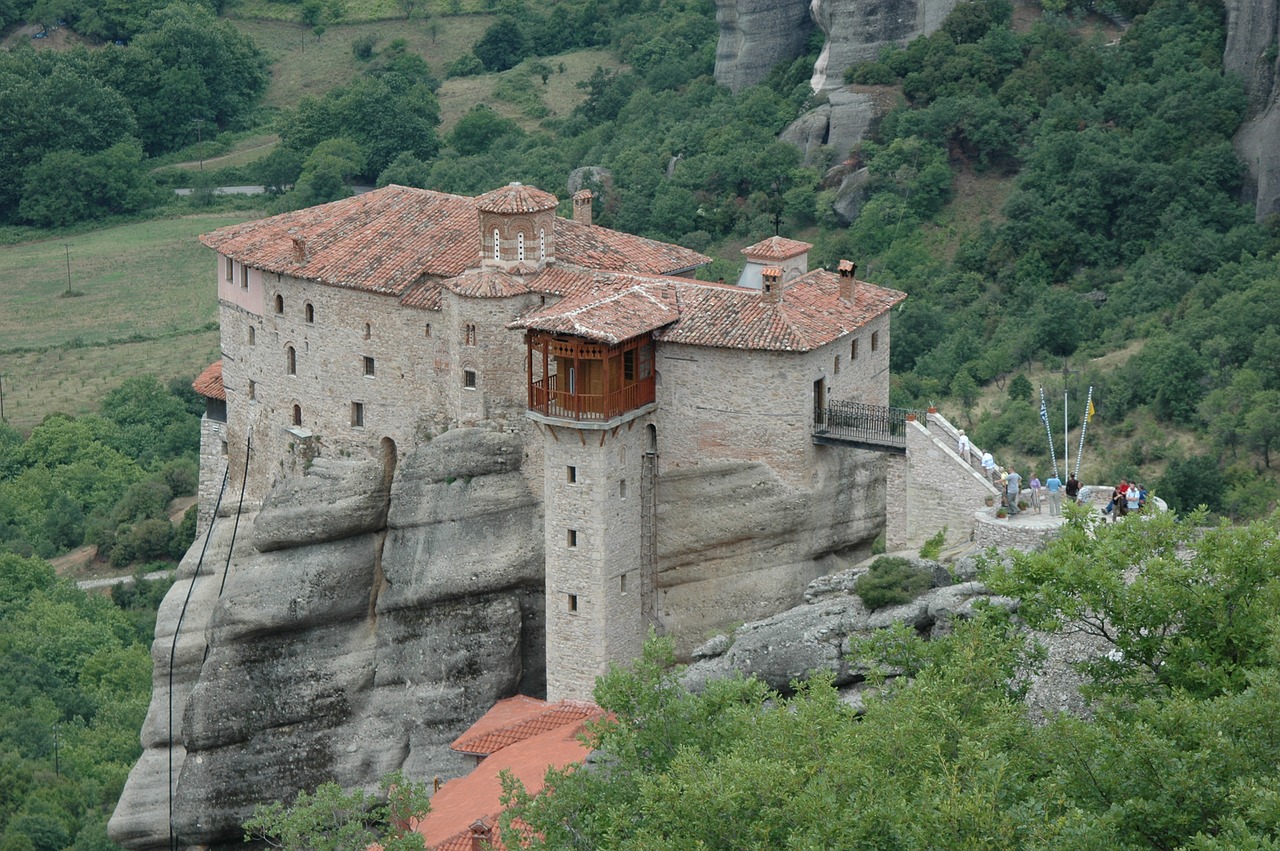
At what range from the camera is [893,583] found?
55.8 m

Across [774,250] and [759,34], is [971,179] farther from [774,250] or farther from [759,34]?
[774,250]

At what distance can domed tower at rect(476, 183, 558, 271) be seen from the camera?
64.0m

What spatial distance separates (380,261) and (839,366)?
12674mm

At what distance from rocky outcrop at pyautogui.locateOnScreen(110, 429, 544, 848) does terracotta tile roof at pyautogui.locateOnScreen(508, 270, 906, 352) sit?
5360mm

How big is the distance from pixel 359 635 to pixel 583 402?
11.3 meters

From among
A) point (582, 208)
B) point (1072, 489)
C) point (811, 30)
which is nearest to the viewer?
point (1072, 489)

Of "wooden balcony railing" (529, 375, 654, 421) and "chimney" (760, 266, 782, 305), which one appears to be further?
"chimney" (760, 266, 782, 305)

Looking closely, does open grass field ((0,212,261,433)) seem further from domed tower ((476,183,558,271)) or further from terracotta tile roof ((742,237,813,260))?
terracotta tile roof ((742,237,813,260))

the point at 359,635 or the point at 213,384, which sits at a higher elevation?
the point at 213,384

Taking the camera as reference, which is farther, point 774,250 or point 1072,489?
point 774,250

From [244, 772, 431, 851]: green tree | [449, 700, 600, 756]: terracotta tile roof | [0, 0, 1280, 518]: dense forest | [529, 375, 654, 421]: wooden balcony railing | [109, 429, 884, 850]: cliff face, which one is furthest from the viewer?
[0, 0, 1280, 518]: dense forest

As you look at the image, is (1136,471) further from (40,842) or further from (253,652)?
(40,842)

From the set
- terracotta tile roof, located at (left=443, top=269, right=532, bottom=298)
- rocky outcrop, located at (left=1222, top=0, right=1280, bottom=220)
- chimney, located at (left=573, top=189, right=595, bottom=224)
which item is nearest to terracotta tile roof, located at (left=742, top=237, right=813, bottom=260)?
terracotta tile roof, located at (left=443, top=269, right=532, bottom=298)

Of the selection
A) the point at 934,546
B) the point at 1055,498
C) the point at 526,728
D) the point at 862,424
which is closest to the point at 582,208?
the point at 862,424
